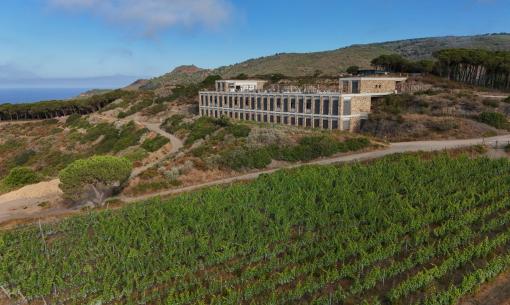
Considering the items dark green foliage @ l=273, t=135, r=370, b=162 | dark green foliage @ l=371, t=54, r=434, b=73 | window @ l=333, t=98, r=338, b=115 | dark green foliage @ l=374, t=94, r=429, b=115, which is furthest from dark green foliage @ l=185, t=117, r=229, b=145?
dark green foliage @ l=371, t=54, r=434, b=73

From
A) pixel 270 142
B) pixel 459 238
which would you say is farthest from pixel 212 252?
pixel 270 142

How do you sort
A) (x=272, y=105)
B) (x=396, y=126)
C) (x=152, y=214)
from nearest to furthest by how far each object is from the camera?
(x=152, y=214) → (x=396, y=126) → (x=272, y=105)

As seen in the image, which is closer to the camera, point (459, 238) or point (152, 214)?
point (459, 238)

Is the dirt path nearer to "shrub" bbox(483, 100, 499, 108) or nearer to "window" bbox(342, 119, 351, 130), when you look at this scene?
"window" bbox(342, 119, 351, 130)

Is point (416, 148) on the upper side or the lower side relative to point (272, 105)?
lower

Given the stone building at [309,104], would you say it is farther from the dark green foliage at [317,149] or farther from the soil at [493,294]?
the soil at [493,294]

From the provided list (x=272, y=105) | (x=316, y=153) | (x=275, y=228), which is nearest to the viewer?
(x=275, y=228)

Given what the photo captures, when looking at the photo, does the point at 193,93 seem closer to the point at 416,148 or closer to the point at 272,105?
the point at 272,105
